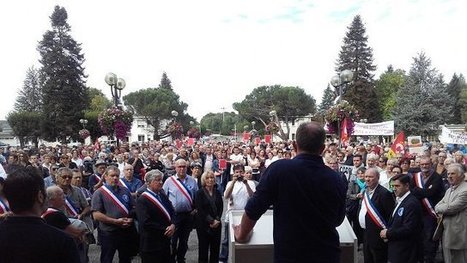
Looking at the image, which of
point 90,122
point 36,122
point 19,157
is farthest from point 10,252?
point 36,122

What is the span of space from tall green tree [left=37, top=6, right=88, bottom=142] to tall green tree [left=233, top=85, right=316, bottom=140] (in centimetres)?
3573

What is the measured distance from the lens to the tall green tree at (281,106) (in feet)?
260

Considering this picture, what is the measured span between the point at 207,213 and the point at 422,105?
1551 inches

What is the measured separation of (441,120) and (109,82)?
36194 millimetres

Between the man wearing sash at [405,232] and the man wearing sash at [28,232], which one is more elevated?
the man wearing sash at [28,232]

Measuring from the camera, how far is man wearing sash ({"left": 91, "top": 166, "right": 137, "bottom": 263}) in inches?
235

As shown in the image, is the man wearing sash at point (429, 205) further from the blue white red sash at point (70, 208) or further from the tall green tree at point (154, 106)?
the tall green tree at point (154, 106)

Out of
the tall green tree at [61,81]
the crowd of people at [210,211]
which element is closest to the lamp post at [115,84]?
the crowd of people at [210,211]

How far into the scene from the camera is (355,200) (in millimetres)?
7355

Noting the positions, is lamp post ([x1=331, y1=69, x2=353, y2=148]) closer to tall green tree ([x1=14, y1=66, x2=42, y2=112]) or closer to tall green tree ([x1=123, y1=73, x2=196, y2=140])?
tall green tree ([x1=123, y1=73, x2=196, y2=140])

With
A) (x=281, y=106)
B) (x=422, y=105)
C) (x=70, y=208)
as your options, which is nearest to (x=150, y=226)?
(x=70, y=208)

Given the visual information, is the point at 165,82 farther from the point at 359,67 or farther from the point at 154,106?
the point at 359,67

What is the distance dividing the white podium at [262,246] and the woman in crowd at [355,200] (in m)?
4.10

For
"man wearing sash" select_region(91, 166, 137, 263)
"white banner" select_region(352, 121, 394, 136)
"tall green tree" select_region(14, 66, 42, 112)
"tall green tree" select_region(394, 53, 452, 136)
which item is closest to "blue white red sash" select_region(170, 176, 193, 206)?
"man wearing sash" select_region(91, 166, 137, 263)
